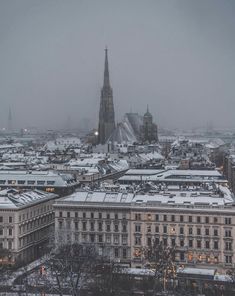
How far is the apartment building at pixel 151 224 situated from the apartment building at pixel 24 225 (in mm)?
3923

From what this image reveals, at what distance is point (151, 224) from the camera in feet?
220

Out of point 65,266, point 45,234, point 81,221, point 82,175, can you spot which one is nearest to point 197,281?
point 65,266

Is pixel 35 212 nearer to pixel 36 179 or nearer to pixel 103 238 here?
pixel 103 238

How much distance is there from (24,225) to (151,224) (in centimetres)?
1475

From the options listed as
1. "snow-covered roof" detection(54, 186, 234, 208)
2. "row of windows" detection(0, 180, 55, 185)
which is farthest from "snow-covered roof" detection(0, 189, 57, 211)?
"row of windows" detection(0, 180, 55, 185)

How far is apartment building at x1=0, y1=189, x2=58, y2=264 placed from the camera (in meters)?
69.5

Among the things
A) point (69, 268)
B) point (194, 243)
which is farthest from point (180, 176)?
point (69, 268)

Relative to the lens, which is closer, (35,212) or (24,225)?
(24,225)

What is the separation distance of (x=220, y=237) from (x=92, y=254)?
44.3 feet

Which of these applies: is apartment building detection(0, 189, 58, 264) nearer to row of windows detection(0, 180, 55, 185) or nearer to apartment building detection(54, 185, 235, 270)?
apartment building detection(54, 185, 235, 270)

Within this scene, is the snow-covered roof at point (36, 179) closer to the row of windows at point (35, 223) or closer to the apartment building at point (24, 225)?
the row of windows at point (35, 223)

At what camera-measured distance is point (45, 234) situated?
76.4 m

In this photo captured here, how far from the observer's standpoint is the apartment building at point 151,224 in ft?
212

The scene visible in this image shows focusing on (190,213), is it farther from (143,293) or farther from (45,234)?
(45,234)
